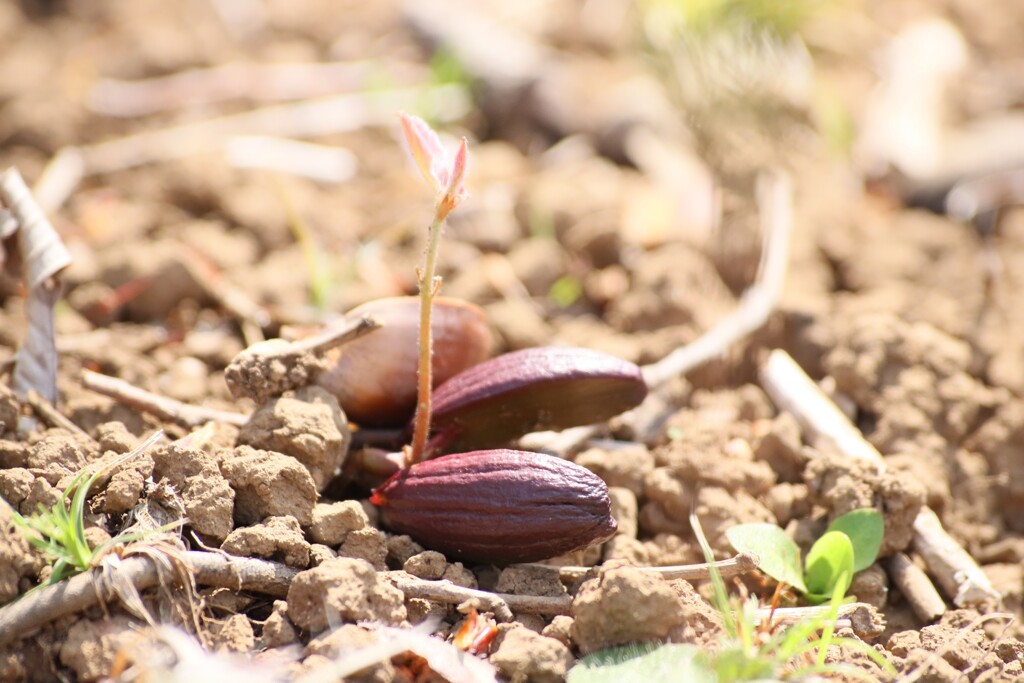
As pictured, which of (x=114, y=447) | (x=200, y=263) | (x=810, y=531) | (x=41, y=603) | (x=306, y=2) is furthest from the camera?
(x=306, y=2)

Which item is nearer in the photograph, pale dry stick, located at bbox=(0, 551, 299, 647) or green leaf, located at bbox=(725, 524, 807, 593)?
pale dry stick, located at bbox=(0, 551, 299, 647)

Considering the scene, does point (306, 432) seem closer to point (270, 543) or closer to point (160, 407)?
point (270, 543)

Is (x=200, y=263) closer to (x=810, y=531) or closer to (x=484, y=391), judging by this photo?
(x=484, y=391)

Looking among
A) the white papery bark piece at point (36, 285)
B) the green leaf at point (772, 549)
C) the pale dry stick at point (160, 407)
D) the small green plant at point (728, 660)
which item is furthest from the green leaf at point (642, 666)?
the white papery bark piece at point (36, 285)

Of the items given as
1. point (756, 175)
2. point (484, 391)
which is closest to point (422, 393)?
point (484, 391)

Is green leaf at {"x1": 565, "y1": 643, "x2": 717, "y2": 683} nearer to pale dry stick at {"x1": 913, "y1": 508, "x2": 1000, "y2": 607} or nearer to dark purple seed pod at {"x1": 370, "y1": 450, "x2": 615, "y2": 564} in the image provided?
dark purple seed pod at {"x1": 370, "y1": 450, "x2": 615, "y2": 564}

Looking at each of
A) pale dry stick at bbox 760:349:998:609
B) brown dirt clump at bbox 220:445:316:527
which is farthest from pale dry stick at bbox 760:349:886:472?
brown dirt clump at bbox 220:445:316:527
